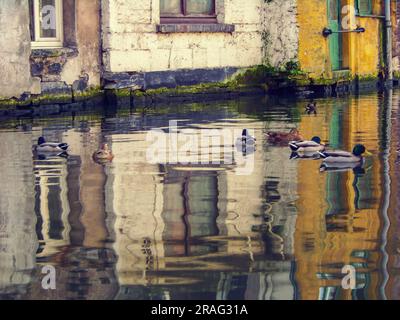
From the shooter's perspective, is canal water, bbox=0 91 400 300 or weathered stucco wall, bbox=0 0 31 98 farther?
weathered stucco wall, bbox=0 0 31 98

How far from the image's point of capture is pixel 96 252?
7836 mm

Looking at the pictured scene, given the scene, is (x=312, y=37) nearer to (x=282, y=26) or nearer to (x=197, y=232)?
(x=282, y=26)

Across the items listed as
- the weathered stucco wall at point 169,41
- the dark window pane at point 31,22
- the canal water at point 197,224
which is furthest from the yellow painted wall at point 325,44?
the canal water at point 197,224

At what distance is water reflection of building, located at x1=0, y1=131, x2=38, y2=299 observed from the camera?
7148 millimetres

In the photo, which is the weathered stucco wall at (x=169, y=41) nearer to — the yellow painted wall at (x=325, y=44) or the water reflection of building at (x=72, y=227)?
the yellow painted wall at (x=325, y=44)

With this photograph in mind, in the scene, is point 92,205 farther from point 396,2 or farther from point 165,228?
point 396,2

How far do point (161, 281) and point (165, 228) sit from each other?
1.71 metres

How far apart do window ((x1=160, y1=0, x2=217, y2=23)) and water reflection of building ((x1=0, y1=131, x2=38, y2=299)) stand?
8.12m

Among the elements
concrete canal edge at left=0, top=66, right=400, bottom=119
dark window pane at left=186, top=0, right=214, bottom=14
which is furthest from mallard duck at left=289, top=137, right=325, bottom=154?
dark window pane at left=186, top=0, right=214, bottom=14

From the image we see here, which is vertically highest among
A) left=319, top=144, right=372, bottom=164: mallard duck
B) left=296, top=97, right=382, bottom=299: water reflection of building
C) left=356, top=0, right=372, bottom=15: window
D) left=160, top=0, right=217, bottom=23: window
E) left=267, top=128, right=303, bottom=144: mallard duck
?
left=356, top=0, right=372, bottom=15: window

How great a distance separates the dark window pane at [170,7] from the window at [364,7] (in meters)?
4.58

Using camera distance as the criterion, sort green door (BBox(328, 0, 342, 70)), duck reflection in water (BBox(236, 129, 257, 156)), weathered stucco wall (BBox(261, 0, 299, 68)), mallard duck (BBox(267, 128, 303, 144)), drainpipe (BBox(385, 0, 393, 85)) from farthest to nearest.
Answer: drainpipe (BBox(385, 0, 393, 85)), green door (BBox(328, 0, 342, 70)), weathered stucco wall (BBox(261, 0, 299, 68)), mallard duck (BBox(267, 128, 303, 144)), duck reflection in water (BBox(236, 129, 257, 156))

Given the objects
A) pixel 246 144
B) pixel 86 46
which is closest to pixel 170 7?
pixel 86 46

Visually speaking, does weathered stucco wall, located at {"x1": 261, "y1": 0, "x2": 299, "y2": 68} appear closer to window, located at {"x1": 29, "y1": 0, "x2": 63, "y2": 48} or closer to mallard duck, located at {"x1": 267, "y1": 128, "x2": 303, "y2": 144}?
window, located at {"x1": 29, "y1": 0, "x2": 63, "y2": 48}
